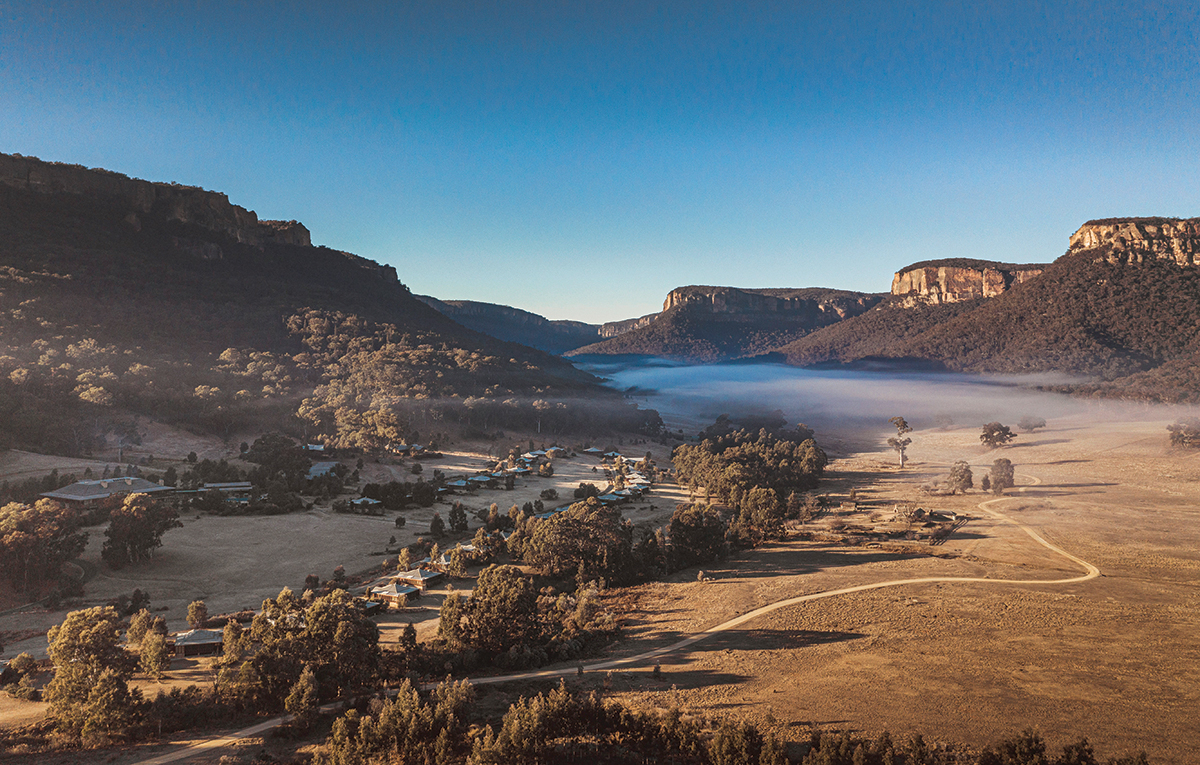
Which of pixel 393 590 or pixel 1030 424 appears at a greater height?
pixel 1030 424

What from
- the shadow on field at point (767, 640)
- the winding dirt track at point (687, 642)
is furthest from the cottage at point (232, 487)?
the shadow on field at point (767, 640)

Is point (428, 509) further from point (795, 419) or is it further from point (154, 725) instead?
point (795, 419)

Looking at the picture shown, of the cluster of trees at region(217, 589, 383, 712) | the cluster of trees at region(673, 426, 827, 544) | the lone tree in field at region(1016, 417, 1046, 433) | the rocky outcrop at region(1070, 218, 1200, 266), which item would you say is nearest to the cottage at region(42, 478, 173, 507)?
the cluster of trees at region(217, 589, 383, 712)

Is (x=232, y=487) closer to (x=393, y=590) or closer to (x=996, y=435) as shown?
(x=393, y=590)

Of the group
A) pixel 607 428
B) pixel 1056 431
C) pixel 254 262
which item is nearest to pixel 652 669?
pixel 607 428

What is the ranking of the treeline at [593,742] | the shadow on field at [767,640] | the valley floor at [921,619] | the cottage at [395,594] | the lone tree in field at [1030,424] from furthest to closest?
the lone tree in field at [1030,424], the cottage at [395,594], the shadow on field at [767,640], the valley floor at [921,619], the treeline at [593,742]

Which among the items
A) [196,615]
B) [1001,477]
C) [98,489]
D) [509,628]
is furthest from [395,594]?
[1001,477]

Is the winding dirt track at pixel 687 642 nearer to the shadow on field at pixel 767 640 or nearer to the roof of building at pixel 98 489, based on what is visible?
the shadow on field at pixel 767 640
